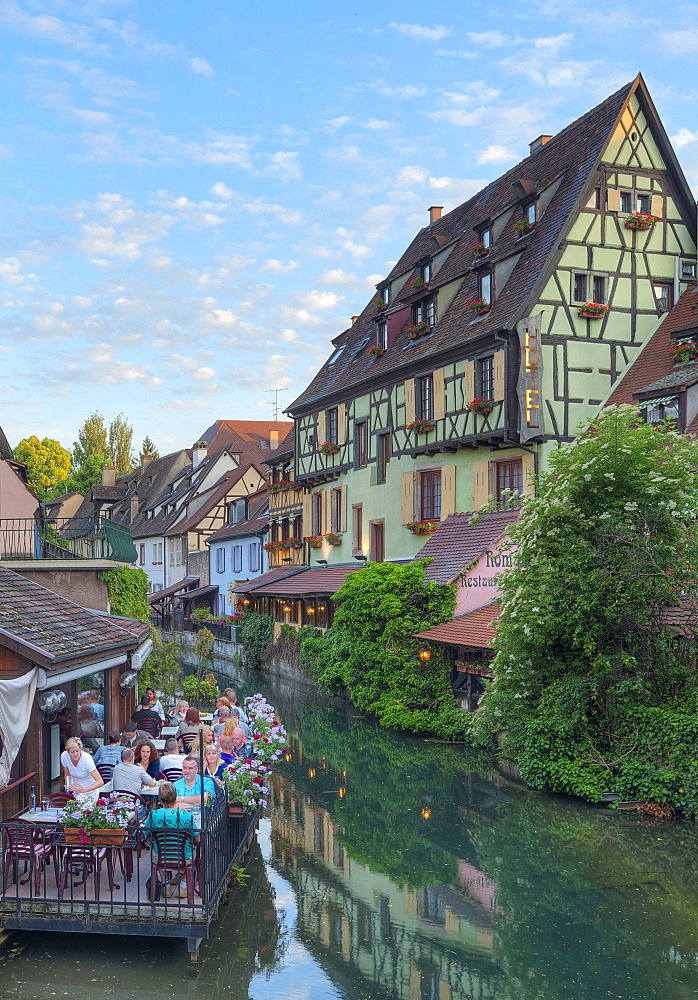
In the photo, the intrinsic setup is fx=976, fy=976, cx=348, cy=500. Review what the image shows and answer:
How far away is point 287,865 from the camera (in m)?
12.1

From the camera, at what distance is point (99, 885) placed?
8484mm

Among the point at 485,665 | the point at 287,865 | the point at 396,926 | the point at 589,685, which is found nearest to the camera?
the point at 396,926

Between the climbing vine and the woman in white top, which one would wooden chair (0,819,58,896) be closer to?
the woman in white top

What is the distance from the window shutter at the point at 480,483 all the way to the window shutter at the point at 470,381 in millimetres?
1725

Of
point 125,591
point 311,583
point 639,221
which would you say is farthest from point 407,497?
point 125,591

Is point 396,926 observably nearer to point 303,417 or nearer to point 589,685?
point 589,685

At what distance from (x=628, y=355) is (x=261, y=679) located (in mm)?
17801

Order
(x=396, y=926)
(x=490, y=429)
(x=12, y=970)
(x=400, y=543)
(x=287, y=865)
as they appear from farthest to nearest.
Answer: (x=400, y=543)
(x=490, y=429)
(x=287, y=865)
(x=396, y=926)
(x=12, y=970)

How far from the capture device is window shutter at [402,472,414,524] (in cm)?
→ 2834

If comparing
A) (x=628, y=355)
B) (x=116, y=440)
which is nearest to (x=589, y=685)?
(x=628, y=355)

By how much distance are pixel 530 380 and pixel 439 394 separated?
13.2ft

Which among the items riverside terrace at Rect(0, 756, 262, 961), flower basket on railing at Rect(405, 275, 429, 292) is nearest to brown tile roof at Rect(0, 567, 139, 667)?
riverside terrace at Rect(0, 756, 262, 961)

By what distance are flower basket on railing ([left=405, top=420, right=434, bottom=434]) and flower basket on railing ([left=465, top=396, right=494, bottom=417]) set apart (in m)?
2.48

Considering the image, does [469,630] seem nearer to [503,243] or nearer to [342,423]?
[503,243]
